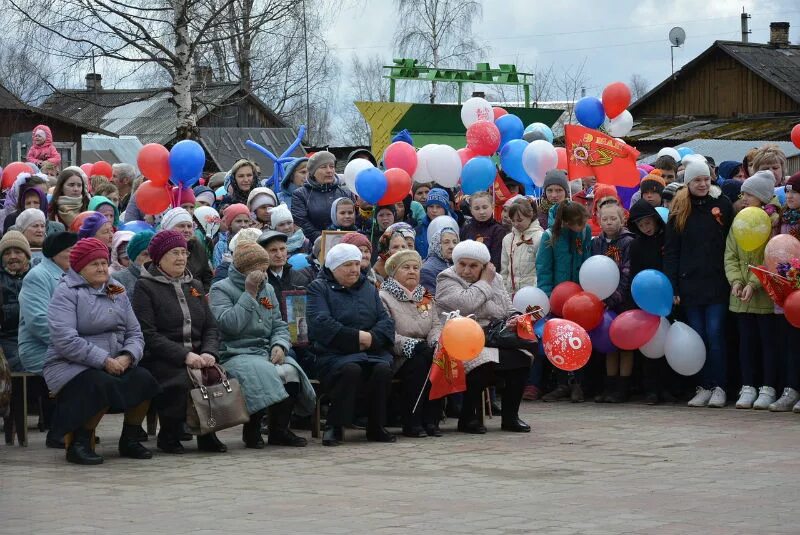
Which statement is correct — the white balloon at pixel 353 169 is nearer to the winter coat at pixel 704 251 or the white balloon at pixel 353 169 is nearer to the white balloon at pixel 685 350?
the winter coat at pixel 704 251

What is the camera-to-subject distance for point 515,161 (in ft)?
47.2

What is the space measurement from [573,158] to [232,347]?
5.05m

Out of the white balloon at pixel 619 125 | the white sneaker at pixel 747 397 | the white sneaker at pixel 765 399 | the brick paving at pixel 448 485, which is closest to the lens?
the brick paving at pixel 448 485

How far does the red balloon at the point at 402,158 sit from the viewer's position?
45.2 feet

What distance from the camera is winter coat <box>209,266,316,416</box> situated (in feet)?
31.7

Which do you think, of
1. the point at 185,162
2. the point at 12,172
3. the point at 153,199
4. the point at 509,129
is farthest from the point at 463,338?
the point at 12,172

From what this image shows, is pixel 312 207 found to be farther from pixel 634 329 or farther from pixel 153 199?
pixel 634 329

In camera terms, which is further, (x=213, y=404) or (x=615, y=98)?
(x=615, y=98)

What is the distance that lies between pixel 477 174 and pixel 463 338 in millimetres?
4086

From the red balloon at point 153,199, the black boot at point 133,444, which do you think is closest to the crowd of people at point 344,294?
the black boot at point 133,444

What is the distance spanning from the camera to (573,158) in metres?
13.6

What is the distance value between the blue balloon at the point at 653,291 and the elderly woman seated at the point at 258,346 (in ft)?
11.4

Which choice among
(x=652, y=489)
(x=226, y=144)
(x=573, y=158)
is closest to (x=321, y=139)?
(x=226, y=144)

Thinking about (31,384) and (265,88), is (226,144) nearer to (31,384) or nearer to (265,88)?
(265,88)
